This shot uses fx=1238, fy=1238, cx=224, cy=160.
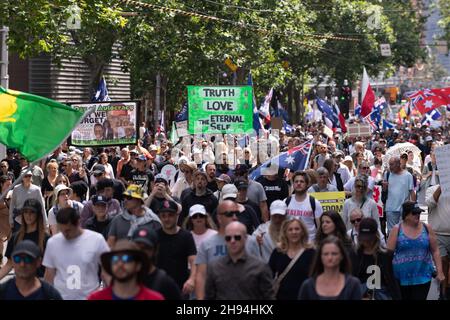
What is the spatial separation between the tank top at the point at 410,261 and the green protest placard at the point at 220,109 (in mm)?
10058

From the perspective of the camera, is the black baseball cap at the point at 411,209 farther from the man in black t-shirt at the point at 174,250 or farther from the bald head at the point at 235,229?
the bald head at the point at 235,229

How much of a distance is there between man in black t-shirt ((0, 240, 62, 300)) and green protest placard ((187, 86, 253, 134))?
12.8 metres

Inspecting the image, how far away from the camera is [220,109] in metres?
21.2

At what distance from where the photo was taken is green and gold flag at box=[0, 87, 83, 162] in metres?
11.3

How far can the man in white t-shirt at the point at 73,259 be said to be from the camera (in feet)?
31.0

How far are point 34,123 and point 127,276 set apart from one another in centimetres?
465

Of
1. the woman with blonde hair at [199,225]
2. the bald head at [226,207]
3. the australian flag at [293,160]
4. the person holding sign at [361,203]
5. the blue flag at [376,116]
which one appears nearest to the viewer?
the bald head at [226,207]

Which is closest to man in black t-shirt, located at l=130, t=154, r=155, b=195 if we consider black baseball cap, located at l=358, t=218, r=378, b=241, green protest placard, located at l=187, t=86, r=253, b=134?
green protest placard, located at l=187, t=86, r=253, b=134

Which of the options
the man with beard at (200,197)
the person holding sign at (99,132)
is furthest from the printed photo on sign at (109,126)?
the man with beard at (200,197)

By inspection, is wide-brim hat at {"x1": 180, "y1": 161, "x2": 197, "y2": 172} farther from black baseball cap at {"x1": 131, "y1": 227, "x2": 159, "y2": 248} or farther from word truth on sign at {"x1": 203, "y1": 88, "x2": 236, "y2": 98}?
black baseball cap at {"x1": 131, "y1": 227, "x2": 159, "y2": 248}

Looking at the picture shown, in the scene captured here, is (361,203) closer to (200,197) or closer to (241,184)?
(241,184)

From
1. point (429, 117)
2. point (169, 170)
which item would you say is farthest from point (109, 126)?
point (429, 117)
